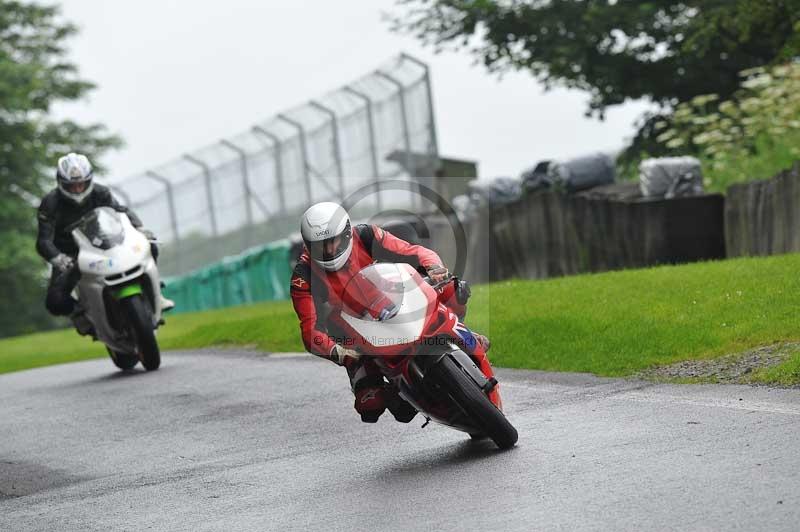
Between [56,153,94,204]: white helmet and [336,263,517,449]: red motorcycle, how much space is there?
6914mm

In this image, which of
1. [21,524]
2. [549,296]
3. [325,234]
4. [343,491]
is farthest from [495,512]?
[549,296]

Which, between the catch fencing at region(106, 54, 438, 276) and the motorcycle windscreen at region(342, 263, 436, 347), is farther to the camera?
the catch fencing at region(106, 54, 438, 276)

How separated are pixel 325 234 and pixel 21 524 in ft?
6.93

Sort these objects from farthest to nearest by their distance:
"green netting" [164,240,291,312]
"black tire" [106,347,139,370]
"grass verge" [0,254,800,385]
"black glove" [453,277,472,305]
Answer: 1. "green netting" [164,240,291,312]
2. "black tire" [106,347,139,370]
3. "grass verge" [0,254,800,385]
4. "black glove" [453,277,472,305]

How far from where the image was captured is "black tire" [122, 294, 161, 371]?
13703mm

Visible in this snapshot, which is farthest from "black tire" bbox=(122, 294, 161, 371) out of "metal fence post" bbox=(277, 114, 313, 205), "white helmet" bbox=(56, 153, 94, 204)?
"metal fence post" bbox=(277, 114, 313, 205)

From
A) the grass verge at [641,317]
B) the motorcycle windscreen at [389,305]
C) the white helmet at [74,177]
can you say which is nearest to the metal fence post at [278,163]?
the grass verge at [641,317]

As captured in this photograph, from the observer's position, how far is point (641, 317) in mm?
11867

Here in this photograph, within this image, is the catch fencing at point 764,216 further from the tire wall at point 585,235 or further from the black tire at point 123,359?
the black tire at point 123,359

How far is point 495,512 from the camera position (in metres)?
6.29

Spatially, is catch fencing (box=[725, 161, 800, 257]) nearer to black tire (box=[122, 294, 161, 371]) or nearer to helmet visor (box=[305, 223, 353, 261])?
black tire (box=[122, 294, 161, 371])

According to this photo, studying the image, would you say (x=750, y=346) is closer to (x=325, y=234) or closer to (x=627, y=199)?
(x=325, y=234)

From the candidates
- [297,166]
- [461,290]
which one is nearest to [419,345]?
[461,290]

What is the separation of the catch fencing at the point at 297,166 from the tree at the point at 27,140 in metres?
18.4
